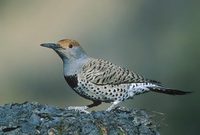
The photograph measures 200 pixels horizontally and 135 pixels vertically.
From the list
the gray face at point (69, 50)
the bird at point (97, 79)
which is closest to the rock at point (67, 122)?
the bird at point (97, 79)

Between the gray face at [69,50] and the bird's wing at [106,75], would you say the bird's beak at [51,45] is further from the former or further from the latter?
the bird's wing at [106,75]

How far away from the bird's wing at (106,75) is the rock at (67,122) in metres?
1.60

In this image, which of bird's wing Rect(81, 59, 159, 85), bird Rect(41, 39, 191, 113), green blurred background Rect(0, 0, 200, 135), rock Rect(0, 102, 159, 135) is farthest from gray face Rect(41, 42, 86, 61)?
green blurred background Rect(0, 0, 200, 135)

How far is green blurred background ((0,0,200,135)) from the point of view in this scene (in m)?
14.5

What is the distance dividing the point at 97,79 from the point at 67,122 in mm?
2225

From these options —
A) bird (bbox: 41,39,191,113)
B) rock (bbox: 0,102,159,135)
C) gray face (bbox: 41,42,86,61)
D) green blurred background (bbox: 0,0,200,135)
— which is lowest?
rock (bbox: 0,102,159,135)

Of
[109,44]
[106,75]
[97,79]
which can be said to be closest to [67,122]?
[97,79]

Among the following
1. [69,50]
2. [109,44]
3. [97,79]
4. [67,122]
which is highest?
[109,44]

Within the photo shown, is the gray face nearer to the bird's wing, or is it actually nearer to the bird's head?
the bird's head

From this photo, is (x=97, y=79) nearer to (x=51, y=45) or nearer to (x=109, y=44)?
(x=51, y=45)

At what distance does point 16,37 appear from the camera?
19250 millimetres

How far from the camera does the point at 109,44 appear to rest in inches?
736

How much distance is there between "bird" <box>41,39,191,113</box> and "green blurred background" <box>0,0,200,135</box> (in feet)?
12.4

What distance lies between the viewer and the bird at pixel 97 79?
30.2ft
